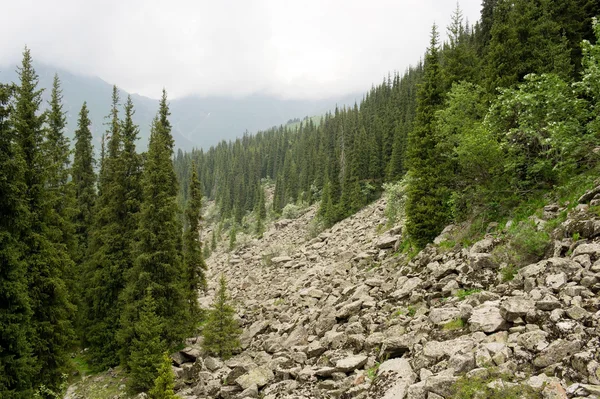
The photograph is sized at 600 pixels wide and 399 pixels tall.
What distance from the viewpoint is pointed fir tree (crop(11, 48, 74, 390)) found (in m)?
15.1

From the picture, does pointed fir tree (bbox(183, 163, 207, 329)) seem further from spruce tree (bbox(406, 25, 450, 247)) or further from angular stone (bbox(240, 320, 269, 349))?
spruce tree (bbox(406, 25, 450, 247))

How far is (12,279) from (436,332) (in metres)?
15.1

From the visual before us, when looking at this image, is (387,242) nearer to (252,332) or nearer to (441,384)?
(252,332)

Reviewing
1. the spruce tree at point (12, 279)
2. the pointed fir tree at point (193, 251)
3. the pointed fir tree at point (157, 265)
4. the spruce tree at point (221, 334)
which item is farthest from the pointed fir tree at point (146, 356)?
the pointed fir tree at point (193, 251)

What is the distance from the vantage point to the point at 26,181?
15.7 m

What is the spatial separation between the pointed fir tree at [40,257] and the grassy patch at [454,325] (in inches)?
638

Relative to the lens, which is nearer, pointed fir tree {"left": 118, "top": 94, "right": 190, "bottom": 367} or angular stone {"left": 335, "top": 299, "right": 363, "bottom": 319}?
angular stone {"left": 335, "top": 299, "right": 363, "bottom": 319}

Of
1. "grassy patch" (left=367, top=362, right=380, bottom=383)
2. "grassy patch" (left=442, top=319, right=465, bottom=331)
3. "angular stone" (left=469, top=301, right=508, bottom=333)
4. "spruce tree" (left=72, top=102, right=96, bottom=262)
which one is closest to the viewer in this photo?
"angular stone" (left=469, top=301, right=508, bottom=333)

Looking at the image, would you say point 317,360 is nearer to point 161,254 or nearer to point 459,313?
point 459,313

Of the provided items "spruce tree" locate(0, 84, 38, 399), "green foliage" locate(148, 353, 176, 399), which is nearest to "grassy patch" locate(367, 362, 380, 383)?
"green foliage" locate(148, 353, 176, 399)

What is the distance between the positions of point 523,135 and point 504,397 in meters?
11.2

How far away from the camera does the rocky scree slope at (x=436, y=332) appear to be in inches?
234

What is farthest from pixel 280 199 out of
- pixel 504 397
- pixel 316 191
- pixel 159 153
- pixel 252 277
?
pixel 504 397

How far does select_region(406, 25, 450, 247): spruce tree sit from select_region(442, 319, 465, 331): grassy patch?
29.6 feet
